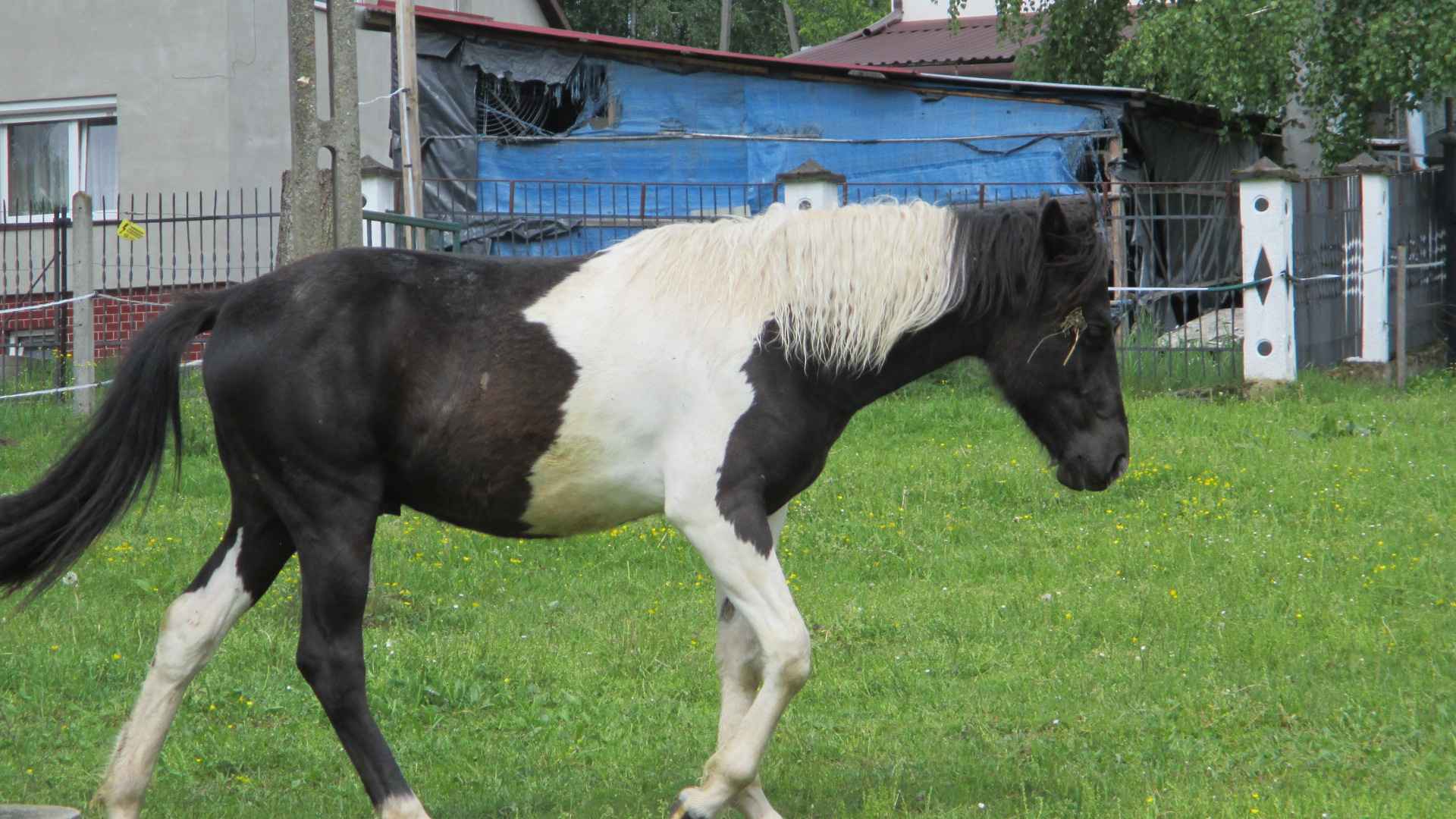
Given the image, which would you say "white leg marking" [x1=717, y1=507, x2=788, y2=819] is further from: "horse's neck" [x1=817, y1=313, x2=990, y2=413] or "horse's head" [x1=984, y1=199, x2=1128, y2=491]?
"horse's head" [x1=984, y1=199, x2=1128, y2=491]

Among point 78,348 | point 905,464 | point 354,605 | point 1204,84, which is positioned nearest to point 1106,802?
point 354,605

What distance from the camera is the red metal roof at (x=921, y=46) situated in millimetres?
24766

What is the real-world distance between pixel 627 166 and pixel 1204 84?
655cm

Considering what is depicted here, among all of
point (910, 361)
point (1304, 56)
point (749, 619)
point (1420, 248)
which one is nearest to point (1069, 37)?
point (1304, 56)

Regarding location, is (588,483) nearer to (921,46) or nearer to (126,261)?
(126,261)

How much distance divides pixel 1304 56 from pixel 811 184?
569 cm

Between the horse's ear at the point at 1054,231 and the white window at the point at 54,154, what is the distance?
1465 cm

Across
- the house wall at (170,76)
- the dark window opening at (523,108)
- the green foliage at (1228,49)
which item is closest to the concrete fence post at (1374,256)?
the green foliage at (1228,49)

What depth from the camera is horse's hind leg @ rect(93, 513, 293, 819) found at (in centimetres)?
445

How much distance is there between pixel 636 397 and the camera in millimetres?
4359

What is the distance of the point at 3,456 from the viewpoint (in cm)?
1041

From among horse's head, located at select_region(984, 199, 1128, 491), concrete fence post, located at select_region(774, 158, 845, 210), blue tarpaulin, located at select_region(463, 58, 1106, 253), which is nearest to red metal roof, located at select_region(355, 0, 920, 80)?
blue tarpaulin, located at select_region(463, 58, 1106, 253)

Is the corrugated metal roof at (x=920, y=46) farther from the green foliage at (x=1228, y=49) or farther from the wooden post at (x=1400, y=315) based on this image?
the wooden post at (x=1400, y=315)

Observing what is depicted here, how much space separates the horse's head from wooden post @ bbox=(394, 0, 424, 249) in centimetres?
860
